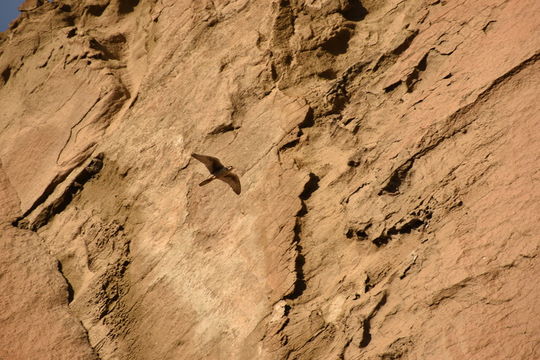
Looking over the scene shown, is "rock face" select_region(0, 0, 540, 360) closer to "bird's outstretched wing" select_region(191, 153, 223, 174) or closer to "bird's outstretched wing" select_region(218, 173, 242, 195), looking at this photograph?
"bird's outstretched wing" select_region(218, 173, 242, 195)

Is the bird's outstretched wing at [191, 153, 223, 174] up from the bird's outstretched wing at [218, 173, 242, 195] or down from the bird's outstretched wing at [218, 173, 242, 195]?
up

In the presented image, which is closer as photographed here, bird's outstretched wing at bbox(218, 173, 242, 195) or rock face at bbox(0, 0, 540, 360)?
rock face at bbox(0, 0, 540, 360)

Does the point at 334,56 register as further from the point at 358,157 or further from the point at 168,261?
the point at 168,261

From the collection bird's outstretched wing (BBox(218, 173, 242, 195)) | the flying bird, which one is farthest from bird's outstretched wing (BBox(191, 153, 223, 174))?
bird's outstretched wing (BBox(218, 173, 242, 195))

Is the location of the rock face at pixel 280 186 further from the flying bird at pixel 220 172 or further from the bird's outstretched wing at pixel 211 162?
the bird's outstretched wing at pixel 211 162

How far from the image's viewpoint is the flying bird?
651 cm

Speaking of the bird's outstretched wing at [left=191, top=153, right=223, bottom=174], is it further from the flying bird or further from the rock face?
the rock face

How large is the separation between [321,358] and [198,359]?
122 centimetres

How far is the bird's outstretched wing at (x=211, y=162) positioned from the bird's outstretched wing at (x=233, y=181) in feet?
0.38

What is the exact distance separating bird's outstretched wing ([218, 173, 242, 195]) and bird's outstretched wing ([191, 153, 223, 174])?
115 millimetres

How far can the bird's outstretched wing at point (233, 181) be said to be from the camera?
6508 millimetres

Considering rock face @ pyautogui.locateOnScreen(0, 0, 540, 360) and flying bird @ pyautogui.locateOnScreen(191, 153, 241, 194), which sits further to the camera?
flying bird @ pyautogui.locateOnScreen(191, 153, 241, 194)

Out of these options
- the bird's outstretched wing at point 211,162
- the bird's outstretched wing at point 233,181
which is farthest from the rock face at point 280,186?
the bird's outstretched wing at point 211,162

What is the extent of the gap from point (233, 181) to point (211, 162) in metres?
0.28
